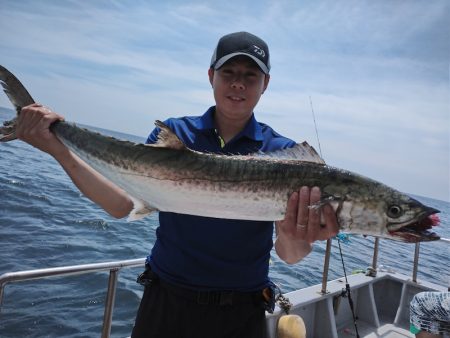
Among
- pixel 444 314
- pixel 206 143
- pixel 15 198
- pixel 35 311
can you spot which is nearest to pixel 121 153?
pixel 206 143

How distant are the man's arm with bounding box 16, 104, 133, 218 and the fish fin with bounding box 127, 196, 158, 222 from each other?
0.15 m

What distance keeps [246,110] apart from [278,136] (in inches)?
17.7

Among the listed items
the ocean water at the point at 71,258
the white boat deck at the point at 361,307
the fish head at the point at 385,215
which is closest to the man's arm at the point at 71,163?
the fish head at the point at 385,215

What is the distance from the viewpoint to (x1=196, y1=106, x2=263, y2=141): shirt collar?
11.4 ft

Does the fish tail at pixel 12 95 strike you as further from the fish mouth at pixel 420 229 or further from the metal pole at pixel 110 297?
the fish mouth at pixel 420 229

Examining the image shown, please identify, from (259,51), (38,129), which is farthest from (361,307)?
(38,129)

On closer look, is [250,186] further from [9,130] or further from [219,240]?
[9,130]

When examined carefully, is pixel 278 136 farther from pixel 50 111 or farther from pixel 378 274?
pixel 378 274

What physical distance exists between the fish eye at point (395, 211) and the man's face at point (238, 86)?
1.57 meters

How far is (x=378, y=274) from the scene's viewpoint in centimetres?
927

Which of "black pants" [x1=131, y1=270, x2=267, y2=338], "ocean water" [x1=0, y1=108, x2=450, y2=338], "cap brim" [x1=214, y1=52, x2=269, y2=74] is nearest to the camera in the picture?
"black pants" [x1=131, y1=270, x2=267, y2=338]

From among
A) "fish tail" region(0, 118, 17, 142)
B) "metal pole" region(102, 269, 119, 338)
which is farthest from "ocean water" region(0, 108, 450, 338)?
"fish tail" region(0, 118, 17, 142)

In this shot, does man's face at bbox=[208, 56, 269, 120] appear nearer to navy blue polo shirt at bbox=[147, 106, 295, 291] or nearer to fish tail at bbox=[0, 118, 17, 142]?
navy blue polo shirt at bbox=[147, 106, 295, 291]

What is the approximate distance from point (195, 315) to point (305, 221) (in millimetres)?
1230
